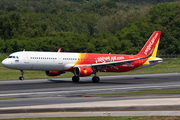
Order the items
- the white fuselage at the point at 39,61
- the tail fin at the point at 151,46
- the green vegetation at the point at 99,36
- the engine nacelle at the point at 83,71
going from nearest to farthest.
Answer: the white fuselage at the point at 39,61
the engine nacelle at the point at 83,71
the tail fin at the point at 151,46
the green vegetation at the point at 99,36

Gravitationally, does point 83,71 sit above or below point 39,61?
below

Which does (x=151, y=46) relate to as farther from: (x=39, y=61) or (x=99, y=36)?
(x=99, y=36)

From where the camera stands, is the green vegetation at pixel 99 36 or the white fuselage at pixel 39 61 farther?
the green vegetation at pixel 99 36

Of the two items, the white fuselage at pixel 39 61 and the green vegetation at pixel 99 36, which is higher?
the green vegetation at pixel 99 36

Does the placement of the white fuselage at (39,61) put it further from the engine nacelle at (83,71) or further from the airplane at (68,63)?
the engine nacelle at (83,71)

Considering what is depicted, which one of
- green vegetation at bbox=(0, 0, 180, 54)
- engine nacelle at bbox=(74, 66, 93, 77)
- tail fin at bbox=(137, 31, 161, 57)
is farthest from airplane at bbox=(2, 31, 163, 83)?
green vegetation at bbox=(0, 0, 180, 54)

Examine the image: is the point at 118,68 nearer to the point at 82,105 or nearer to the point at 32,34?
the point at 82,105

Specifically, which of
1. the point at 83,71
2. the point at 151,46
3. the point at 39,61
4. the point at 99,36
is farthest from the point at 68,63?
the point at 99,36

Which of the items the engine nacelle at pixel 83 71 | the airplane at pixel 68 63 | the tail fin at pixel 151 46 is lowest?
the engine nacelle at pixel 83 71

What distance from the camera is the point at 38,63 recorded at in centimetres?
4200

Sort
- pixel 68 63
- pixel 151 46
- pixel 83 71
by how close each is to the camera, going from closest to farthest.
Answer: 1. pixel 83 71
2. pixel 68 63
3. pixel 151 46

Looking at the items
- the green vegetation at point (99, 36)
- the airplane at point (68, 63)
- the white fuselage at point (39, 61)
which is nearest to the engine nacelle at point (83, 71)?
the airplane at point (68, 63)

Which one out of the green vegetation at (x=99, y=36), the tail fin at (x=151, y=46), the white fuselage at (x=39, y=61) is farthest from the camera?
the green vegetation at (x=99, y=36)

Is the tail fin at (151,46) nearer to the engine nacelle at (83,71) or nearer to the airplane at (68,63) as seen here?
the airplane at (68,63)
